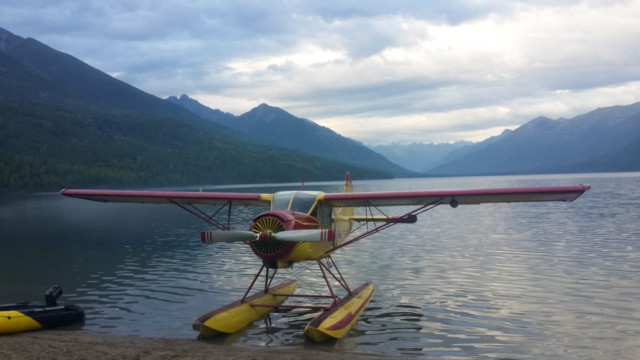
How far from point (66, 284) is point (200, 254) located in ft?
26.3

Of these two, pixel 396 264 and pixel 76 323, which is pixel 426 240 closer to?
pixel 396 264

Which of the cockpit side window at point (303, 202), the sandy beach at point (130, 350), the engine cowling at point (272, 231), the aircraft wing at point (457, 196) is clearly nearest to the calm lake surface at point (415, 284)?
the sandy beach at point (130, 350)

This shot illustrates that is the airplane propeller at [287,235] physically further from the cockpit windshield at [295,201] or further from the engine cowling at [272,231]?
the cockpit windshield at [295,201]

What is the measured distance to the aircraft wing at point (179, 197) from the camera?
49.2 feet

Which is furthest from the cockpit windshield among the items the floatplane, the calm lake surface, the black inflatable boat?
the black inflatable boat

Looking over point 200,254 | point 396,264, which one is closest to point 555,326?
point 396,264

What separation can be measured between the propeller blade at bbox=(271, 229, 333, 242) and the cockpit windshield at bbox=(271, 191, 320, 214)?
1.76 m

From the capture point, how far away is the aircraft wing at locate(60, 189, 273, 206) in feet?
49.2

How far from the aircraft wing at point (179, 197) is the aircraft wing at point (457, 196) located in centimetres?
217

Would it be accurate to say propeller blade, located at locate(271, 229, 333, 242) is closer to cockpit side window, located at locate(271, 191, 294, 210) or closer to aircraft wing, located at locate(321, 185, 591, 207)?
cockpit side window, located at locate(271, 191, 294, 210)

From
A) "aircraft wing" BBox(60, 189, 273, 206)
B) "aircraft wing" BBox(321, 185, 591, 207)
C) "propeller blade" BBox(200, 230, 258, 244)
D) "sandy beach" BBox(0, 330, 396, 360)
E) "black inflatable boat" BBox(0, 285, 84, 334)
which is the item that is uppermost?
"aircraft wing" BBox(60, 189, 273, 206)

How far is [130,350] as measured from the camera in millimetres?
10570

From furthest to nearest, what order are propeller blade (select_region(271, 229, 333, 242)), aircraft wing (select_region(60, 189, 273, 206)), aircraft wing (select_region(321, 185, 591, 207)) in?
1. aircraft wing (select_region(60, 189, 273, 206))
2. aircraft wing (select_region(321, 185, 591, 207))
3. propeller blade (select_region(271, 229, 333, 242))

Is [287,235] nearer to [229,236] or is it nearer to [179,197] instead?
[229,236]
